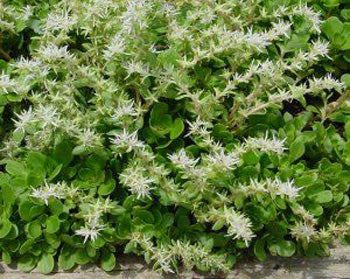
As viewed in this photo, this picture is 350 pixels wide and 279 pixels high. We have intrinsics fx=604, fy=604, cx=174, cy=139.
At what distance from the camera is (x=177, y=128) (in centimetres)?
273

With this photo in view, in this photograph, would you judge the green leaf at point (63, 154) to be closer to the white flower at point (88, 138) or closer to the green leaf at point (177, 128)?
the white flower at point (88, 138)

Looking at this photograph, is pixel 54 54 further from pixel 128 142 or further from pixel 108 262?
pixel 108 262

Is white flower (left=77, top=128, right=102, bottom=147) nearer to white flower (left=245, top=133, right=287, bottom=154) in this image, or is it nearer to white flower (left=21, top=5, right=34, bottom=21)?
white flower (left=245, top=133, right=287, bottom=154)

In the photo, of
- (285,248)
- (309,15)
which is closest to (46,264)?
(285,248)

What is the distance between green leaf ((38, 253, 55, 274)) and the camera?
8.74 ft

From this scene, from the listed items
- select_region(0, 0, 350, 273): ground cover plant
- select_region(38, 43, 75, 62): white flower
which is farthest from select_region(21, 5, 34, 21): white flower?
select_region(38, 43, 75, 62): white flower

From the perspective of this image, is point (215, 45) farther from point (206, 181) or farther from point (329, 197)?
point (329, 197)

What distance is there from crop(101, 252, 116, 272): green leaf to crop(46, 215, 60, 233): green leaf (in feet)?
0.89

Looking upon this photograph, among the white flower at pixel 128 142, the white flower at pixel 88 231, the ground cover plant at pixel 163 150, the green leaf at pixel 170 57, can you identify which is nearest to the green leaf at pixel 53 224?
the ground cover plant at pixel 163 150

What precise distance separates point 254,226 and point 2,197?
1.12 m

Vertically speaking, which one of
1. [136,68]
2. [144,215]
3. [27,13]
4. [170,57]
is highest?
[27,13]

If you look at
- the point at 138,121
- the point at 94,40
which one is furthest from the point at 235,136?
the point at 94,40

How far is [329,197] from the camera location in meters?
2.66

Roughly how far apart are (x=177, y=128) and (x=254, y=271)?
0.73 m
